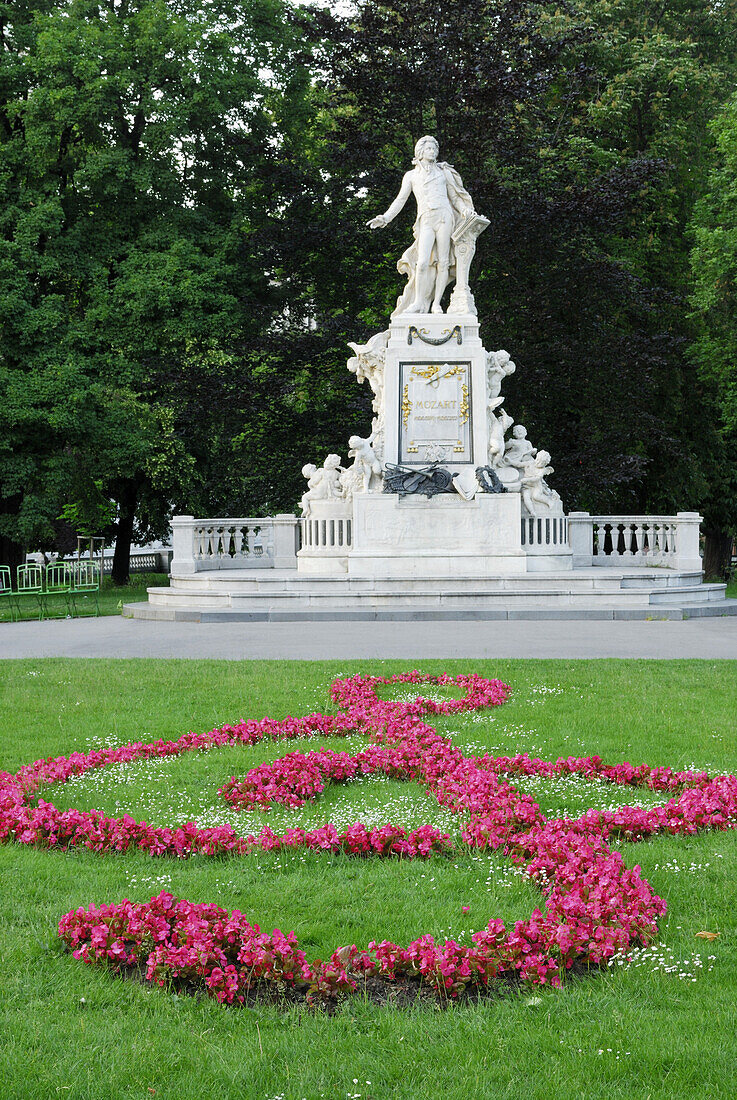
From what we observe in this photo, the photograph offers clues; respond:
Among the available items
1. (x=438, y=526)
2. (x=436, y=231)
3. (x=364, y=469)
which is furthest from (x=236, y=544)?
(x=436, y=231)

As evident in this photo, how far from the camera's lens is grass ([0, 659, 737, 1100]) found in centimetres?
302

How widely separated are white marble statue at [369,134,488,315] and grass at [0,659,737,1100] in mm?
14344

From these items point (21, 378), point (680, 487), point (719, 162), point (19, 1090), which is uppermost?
point (719, 162)

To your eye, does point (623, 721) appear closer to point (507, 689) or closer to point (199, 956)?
point (507, 689)

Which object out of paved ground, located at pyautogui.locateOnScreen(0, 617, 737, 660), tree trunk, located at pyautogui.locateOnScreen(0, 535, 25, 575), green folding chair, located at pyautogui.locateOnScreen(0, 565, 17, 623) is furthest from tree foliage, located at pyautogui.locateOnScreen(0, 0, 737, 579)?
paved ground, located at pyautogui.locateOnScreen(0, 617, 737, 660)

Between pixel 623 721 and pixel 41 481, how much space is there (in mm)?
21371

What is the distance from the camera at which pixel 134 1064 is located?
309cm

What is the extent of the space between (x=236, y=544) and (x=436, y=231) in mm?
7201

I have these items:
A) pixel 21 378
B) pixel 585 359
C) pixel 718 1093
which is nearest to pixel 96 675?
pixel 718 1093

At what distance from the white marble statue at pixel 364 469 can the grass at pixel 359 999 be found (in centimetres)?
1171

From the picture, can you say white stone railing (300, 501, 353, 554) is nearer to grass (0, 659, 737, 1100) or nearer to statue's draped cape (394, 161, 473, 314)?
statue's draped cape (394, 161, 473, 314)

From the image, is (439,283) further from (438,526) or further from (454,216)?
(438,526)

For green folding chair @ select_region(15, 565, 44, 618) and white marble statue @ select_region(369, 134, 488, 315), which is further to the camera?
white marble statue @ select_region(369, 134, 488, 315)

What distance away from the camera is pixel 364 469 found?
741 inches
